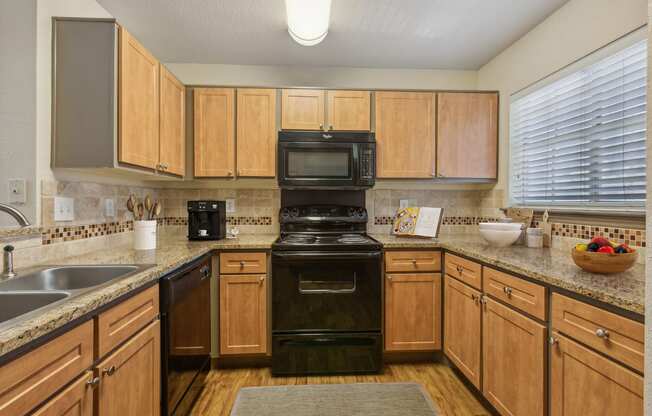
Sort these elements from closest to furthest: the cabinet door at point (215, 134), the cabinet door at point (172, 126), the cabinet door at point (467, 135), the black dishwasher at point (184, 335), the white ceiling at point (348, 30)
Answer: the black dishwasher at point (184, 335)
the white ceiling at point (348, 30)
the cabinet door at point (172, 126)
the cabinet door at point (215, 134)
the cabinet door at point (467, 135)

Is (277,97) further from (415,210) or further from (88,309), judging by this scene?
(88,309)

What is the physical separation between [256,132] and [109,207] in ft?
3.77

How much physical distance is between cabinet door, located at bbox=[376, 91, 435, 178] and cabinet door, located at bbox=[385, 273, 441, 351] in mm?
870

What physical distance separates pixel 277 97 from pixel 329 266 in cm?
141

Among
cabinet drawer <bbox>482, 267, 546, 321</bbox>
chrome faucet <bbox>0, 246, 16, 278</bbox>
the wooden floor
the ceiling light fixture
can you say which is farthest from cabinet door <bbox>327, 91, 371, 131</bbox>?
chrome faucet <bbox>0, 246, 16, 278</bbox>

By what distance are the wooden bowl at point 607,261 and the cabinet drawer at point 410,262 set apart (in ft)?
3.44

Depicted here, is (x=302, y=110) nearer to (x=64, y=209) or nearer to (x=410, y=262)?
(x=410, y=262)

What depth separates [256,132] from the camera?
2.55 metres

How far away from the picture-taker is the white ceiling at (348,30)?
199cm

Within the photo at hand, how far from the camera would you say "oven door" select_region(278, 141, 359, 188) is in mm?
2490

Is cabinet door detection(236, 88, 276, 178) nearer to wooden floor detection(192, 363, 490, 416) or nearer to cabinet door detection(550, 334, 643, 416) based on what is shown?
wooden floor detection(192, 363, 490, 416)

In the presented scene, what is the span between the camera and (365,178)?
2531 millimetres

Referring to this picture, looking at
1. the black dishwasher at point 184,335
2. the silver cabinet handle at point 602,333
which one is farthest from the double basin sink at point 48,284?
the silver cabinet handle at point 602,333

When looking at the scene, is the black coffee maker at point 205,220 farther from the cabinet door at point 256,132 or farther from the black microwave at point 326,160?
the black microwave at point 326,160
